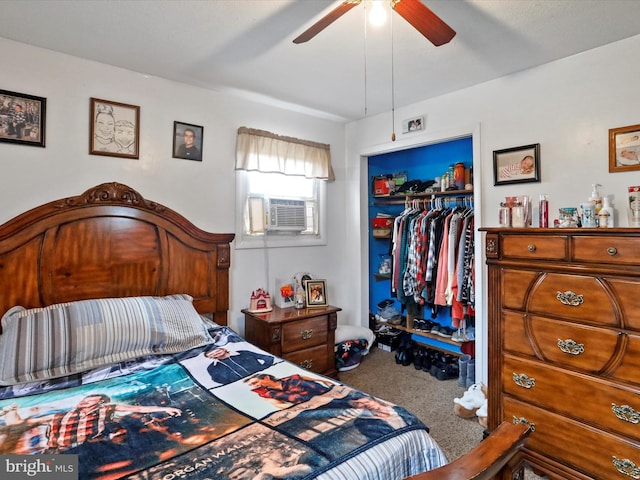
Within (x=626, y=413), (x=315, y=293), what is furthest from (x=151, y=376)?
(x=626, y=413)

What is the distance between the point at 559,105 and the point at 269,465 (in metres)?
2.67

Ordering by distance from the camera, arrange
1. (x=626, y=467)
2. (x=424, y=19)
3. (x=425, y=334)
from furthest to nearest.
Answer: (x=425, y=334) → (x=626, y=467) → (x=424, y=19)

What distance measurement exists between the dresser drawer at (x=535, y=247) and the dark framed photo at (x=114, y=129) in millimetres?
2510

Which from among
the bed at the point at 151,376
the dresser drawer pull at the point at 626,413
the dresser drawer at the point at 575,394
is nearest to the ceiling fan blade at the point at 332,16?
the bed at the point at 151,376

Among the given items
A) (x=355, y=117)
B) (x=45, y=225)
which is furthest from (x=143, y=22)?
(x=355, y=117)

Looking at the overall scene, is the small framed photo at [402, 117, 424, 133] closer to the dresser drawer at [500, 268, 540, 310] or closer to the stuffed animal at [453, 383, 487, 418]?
the dresser drawer at [500, 268, 540, 310]

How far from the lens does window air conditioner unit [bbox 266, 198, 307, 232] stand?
3.21m

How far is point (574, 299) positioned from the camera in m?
1.81

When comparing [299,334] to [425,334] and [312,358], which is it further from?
[425,334]

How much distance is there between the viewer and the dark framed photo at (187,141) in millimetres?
2689

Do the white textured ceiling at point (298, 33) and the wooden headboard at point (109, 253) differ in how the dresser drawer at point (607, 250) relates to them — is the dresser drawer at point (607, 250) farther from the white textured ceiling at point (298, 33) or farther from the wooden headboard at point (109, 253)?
the wooden headboard at point (109, 253)

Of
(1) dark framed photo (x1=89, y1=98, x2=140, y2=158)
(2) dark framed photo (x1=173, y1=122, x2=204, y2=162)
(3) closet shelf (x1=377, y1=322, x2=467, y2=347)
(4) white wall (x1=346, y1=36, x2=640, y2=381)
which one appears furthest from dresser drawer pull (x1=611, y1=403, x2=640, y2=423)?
(1) dark framed photo (x1=89, y1=98, x2=140, y2=158)

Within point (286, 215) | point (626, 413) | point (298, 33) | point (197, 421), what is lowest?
point (626, 413)

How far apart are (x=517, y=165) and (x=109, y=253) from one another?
2876mm
